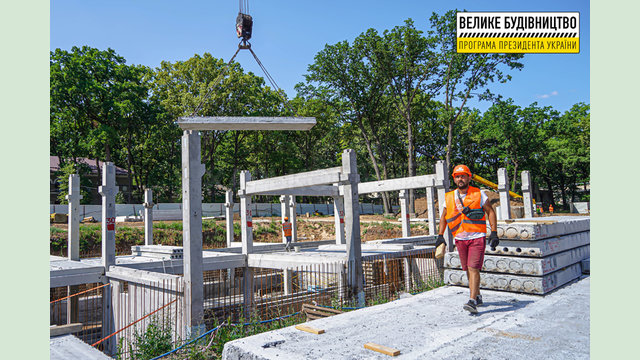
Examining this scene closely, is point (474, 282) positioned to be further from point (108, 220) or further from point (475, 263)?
point (108, 220)

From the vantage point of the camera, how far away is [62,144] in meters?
37.7

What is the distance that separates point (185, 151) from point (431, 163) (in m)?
47.5

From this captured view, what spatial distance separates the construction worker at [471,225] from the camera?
5.33m

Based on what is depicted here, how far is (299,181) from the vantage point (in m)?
13.0

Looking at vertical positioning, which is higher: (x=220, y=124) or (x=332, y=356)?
(x=220, y=124)

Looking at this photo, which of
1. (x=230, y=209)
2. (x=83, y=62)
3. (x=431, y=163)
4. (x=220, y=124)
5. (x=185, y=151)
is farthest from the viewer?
(x=431, y=163)

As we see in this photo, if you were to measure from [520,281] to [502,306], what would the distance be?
3.16 feet

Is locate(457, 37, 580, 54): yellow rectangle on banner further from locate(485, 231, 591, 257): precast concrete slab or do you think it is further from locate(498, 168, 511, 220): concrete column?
locate(498, 168, 511, 220): concrete column

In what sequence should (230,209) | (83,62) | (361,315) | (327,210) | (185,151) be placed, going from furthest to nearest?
(327,210) → (83,62) → (230,209) → (185,151) → (361,315)

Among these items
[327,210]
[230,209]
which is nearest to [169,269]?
[230,209]

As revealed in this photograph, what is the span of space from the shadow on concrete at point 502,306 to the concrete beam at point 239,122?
614 centimetres

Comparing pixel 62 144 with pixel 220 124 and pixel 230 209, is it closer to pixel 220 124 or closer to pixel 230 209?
pixel 230 209

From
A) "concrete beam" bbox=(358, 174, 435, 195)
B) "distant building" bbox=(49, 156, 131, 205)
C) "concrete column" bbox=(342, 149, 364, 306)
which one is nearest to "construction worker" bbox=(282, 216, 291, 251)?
"concrete beam" bbox=(358, 174, 435, 195)

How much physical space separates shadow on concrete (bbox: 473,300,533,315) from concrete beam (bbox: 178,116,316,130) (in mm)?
6136
